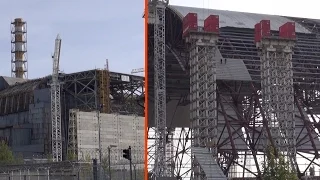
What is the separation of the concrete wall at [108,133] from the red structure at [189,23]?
31107mm

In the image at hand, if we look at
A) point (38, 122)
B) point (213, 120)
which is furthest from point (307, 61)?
point (38, 122)

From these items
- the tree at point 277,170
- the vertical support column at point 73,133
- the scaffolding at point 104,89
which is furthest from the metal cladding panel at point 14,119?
the tree at point 277,170

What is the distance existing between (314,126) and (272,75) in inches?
276

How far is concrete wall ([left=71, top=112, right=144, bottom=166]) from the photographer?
80312 millimetres

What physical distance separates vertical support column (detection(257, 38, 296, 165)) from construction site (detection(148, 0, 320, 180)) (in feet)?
0.24

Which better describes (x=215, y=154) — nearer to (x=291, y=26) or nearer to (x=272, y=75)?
(x=272, y=75)

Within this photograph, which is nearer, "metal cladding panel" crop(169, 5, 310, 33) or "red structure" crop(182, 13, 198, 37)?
"red structure" crop(182, 13, 198, 37)

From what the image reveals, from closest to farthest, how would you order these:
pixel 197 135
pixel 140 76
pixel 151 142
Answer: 1. pixel 151 142
2. pixel 197 135
3. pixel 140 76

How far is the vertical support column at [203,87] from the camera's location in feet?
162

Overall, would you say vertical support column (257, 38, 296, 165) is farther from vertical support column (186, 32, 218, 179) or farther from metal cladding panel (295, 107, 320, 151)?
vertical support column (186, 32, 218, 179)

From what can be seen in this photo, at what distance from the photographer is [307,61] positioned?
181 ft

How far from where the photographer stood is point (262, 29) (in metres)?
50.5

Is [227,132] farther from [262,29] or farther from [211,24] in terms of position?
[211,24]

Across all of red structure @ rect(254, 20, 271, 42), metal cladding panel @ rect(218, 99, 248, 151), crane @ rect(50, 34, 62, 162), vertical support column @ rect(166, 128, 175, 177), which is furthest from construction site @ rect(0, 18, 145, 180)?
red structure @ rect(254, 20, 271, 42)
